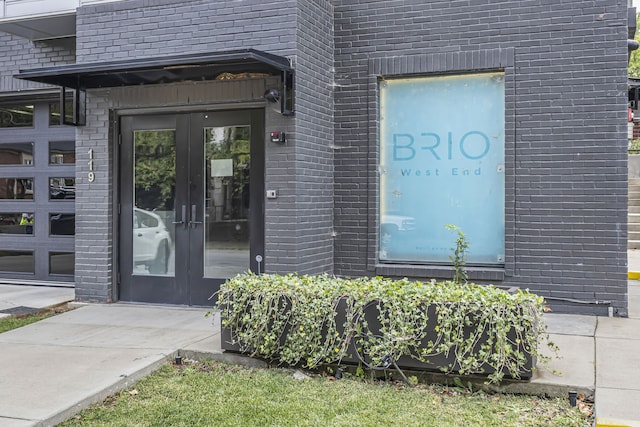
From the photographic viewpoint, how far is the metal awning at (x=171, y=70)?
253 inches

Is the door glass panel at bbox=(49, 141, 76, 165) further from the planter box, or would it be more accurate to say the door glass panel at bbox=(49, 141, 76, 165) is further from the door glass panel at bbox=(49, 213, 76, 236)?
the planter box

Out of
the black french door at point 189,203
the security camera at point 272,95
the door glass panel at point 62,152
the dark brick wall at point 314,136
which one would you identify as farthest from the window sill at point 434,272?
the door glass panel at point 62,152

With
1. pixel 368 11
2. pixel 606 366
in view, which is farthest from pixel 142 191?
pixel 606 366

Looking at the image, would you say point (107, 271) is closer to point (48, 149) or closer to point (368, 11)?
point (48, 149)

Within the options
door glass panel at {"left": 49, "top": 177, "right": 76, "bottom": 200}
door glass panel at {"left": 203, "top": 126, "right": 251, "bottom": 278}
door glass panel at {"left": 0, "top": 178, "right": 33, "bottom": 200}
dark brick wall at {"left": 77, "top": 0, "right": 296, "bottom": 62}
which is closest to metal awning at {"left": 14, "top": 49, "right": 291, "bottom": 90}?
dark brick wall at {"left": 77, "top": 0, "right": 296, "bottom": 62}

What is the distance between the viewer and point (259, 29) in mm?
7273

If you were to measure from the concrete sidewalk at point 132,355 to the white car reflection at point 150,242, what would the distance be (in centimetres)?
56

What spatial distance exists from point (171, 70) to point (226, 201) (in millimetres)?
1675

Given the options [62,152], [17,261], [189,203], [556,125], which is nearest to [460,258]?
[556,125]

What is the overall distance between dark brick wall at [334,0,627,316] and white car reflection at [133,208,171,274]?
3.05m

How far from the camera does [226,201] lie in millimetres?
7742

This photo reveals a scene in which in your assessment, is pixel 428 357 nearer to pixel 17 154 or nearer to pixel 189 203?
pixel 189 203

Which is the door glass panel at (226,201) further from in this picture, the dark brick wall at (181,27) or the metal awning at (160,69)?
the dark brick wall at (181,27)

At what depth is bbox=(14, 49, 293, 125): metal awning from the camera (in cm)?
642
